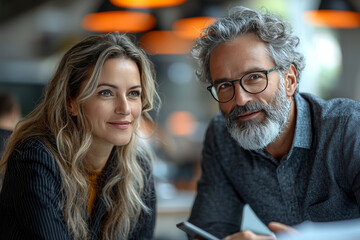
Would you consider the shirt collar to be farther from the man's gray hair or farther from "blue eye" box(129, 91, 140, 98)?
"blue eye" box(129, 91, 140, 98)

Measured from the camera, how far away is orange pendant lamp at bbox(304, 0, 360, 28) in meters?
4.72

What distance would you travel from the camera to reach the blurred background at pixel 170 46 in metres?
4.79

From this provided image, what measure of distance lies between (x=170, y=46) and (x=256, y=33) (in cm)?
730

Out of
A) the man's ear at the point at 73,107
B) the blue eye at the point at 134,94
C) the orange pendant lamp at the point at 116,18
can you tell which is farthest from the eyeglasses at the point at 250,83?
the orange pendant lamp at the point at 116,18

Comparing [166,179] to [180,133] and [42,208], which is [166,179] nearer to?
[42,208]

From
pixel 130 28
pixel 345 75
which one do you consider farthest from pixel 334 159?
pixel 345 75

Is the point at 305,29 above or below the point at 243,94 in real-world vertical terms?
above

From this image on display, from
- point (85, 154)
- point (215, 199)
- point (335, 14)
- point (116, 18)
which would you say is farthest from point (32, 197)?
point (335, 14)

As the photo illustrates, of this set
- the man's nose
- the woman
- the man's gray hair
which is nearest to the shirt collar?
the man's gray hair

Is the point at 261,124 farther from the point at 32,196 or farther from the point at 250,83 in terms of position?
the point at 32,196

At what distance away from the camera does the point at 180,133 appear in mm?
12539

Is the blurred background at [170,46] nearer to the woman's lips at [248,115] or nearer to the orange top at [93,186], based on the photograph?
the woman's lips at [248,115]

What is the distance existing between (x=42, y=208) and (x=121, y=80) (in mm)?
569

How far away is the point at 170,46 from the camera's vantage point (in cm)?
923
